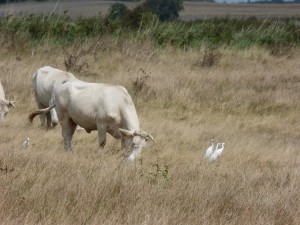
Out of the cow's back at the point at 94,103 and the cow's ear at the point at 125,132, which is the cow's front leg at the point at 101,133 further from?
the cow's ear at the point at 125,132

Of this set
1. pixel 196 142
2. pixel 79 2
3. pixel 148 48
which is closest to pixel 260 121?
pixel 196 142

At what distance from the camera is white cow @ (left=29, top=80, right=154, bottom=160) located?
1031 cm

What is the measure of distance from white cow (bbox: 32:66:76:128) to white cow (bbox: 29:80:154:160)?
6.67 feet

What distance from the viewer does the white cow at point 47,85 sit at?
13195 millimetres

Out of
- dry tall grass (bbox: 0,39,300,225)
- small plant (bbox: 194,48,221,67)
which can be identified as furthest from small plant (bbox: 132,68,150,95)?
small plant (bbox: 194,48,221,67)

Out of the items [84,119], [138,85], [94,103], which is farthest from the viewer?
[138,85]

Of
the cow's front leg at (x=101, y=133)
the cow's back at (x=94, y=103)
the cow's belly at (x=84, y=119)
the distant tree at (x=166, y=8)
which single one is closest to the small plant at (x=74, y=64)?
the cow's back at (x=94, y=103)

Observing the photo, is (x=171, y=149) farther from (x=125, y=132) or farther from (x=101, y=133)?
(x=125, y=132)

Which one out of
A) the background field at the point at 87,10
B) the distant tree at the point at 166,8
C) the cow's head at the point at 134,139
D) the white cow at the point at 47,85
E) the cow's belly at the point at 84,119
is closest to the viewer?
the cow's head at the point at 134,139

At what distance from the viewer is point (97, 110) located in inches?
414

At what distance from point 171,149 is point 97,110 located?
1.47m

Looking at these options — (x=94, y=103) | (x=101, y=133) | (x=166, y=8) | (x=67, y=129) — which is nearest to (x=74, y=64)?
(x=67, y=129)

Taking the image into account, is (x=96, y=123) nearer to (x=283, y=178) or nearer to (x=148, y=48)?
(x=283, y=178)

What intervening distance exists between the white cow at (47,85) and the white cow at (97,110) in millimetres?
2034
